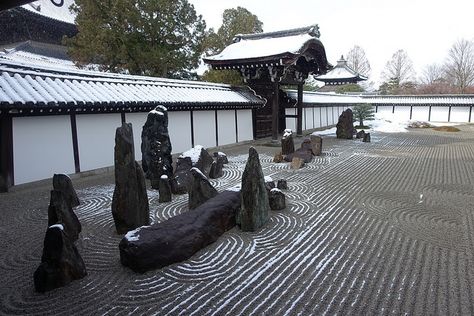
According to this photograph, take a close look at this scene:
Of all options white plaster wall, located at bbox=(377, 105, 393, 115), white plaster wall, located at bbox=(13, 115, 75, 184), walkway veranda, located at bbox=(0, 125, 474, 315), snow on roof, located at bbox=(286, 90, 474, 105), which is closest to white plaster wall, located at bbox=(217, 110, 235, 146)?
white plaster wall, located at bbox=(13, 115, 75, 184)

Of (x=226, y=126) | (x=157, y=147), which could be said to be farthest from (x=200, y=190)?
(x=226, y=126)

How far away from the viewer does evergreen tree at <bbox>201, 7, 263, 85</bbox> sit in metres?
26.3

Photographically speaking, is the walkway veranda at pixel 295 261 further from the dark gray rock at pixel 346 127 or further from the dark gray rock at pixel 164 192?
the dark gray rock at pixel 346 127

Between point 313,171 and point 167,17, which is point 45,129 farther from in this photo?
point 167,17

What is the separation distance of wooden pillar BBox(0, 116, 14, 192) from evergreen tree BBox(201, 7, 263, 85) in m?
18.4

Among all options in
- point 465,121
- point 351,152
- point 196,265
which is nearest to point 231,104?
point 351,152

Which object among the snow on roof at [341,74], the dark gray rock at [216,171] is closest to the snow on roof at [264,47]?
the dark gray rock at [216,171]

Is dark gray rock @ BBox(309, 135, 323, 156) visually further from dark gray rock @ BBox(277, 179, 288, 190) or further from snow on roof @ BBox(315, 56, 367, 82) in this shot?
snow on roof @ BBox(315, 56, 367, 82)

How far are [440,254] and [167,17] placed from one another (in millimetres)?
21281

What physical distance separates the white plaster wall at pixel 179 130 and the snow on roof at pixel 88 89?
563 millimetres

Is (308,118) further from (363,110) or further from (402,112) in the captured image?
(402,112)

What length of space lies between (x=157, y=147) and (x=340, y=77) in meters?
43.6

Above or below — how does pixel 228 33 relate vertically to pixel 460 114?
above

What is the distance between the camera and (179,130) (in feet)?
49.7
